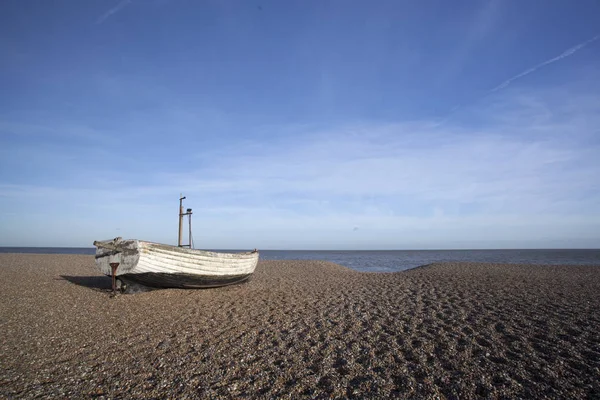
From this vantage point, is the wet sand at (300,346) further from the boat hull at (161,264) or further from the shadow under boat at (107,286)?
the boat hull at (161,264)

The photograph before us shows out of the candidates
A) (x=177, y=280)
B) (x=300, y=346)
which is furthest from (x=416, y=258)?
(x=300, y=346)

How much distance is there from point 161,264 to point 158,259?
22 centimetres

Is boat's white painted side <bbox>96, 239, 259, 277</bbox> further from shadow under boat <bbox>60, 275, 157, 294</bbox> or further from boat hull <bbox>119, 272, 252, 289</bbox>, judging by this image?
shadow under boat <bbox>60, 275, 157, 294</bbox>

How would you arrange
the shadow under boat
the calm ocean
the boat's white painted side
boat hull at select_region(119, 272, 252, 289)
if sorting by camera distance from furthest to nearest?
1. the calm ocean
2. the shadow under boat
3. boat hull at select_region(119, 272, 252, 289)
4. the boat's white painted side

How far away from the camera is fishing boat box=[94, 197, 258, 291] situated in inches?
468

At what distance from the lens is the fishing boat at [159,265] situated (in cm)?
1188

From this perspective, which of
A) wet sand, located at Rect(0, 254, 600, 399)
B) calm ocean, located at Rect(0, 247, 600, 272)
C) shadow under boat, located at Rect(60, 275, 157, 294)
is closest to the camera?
wet sand, located at Rect(0, 254, 600, 399)

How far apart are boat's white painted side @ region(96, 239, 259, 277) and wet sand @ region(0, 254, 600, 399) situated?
109cm

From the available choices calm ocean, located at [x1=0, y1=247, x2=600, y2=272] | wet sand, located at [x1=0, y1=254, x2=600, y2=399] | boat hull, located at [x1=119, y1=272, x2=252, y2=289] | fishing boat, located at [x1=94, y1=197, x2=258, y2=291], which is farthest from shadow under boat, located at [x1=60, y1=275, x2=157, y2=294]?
calm ocean, located at [x1=0, y1=247, x2=600, y2=272]

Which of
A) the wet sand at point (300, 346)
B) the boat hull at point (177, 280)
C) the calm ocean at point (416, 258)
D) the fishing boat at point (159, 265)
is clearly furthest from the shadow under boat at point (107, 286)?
the calm ocean at point (416, 258)

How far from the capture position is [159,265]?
39.8ft

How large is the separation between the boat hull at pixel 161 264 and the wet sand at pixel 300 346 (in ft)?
2.66

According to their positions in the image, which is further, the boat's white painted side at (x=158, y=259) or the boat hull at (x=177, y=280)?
the boat hull at (x=177, y=280)

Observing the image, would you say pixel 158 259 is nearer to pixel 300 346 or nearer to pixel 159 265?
pixel 159 265
